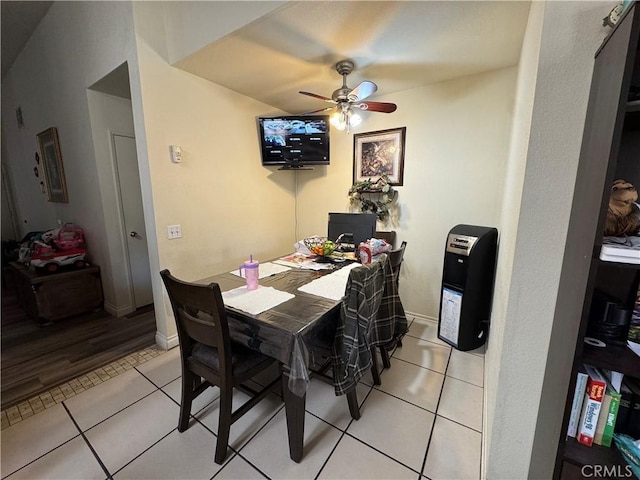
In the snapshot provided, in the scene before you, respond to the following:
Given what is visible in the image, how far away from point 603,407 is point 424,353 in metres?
1.35

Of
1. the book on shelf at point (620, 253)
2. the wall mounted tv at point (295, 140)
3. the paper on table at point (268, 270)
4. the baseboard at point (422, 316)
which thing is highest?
the wall mounted tv at point (295, 140)

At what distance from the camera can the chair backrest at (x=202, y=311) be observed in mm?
1101

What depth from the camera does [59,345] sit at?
7.65ft

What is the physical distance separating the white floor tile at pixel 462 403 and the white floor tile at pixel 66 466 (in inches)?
73.8

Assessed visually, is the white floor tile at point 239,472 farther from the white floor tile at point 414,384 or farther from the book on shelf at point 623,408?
the book on shelf at point 623,408

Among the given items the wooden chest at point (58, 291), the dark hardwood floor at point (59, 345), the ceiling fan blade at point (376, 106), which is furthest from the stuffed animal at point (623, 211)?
the wooden chest at point (58, 291)

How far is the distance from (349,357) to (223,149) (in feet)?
7.51

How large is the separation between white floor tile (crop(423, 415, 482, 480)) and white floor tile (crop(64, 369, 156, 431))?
1.80 metres

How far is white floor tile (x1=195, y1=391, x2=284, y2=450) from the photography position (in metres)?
1.43

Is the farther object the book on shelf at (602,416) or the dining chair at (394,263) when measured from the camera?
the dining chair at (394,263)

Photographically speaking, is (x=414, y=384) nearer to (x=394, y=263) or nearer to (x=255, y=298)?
(x=394, y=263)

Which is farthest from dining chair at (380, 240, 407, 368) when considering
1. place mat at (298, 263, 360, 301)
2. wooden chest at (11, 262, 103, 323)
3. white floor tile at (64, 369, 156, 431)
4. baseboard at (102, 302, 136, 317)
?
wooden chest at (11, 262, 103, 323)

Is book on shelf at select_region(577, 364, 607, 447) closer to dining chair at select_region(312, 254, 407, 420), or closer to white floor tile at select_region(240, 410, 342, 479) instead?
dining chair at select_region(312, 254, 407, 420)

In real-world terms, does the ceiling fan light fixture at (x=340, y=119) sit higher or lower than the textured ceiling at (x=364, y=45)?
lower
